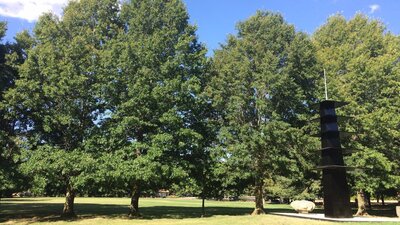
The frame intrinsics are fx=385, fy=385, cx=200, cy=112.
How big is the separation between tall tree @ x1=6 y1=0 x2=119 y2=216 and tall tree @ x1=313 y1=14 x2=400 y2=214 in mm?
17627

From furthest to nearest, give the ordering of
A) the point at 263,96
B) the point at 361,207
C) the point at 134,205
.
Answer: the point at 361,207
the point at 263,96
the point at 134,205

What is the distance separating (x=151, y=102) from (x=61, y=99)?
5.90 m

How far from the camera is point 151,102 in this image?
25.1 m

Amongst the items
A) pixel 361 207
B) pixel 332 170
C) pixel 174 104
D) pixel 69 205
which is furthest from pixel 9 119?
pixel 361 207

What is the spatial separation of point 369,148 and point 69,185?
21.3 metres

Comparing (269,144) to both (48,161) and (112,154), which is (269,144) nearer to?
(112,154)

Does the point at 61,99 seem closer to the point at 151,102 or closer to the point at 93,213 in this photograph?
the point at 151,102

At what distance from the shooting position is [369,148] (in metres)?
28.1

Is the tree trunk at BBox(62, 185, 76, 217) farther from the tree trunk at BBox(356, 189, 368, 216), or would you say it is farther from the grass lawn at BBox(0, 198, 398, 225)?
the tree trunk at BBox(356, 189, 368, 216)

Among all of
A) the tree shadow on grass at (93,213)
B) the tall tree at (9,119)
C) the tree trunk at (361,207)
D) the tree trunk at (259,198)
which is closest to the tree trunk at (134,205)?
the tree shadow on grass at (93,213)

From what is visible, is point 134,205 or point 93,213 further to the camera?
point 93,213

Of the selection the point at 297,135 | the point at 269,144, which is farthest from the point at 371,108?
the point at 269,144

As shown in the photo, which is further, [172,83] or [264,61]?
[264,61]

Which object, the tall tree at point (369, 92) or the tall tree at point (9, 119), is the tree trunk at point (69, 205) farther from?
the tall tree at point (369, 92)
